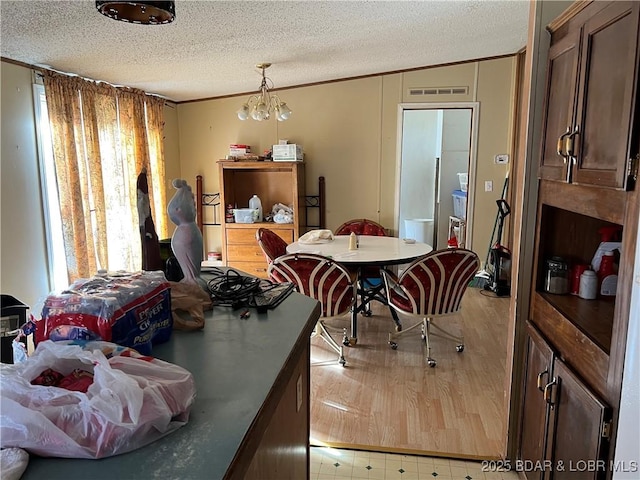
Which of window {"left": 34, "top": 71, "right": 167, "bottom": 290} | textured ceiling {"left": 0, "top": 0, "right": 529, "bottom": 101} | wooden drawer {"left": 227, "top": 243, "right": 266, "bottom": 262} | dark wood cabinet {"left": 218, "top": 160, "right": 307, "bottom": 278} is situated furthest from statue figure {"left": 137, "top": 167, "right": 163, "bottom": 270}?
wooden drawer {"left": 227, "top": 243, "right": 266, "bottom": 262}

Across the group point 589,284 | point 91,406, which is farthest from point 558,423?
point 91,406

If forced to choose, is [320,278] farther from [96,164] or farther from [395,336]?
[96,164]

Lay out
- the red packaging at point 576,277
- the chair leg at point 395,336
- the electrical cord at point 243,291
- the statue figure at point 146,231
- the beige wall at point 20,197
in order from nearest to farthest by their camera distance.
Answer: the statue figure at point 146,231
the electrical cord at point 243,291
the red packaging at point 576,277
the beige wall at point 20,197
the chair leg at point 395,336

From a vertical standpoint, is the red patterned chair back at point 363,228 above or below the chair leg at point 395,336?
above

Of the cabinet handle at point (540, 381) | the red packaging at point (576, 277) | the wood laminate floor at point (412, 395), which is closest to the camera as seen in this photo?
the cabinet handle at point (540, 381)

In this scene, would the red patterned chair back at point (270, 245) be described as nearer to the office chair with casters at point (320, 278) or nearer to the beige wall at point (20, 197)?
the office chair with casters at point (320, 278)

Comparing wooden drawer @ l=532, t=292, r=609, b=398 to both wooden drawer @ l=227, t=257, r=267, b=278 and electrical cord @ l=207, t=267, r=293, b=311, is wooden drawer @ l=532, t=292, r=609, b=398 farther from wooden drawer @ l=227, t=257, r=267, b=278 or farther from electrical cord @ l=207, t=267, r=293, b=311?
wooden drawer @ l=227, t=257, r=267, b=278

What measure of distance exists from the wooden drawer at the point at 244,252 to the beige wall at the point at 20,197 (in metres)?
2.32

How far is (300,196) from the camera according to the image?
18.2ft

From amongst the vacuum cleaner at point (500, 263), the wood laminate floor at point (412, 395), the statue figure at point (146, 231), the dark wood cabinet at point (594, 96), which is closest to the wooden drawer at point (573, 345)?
the dark wood cabinet at point (594, 96)

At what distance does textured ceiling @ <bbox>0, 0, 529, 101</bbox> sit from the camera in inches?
102

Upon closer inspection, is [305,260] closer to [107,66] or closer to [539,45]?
[539,45]

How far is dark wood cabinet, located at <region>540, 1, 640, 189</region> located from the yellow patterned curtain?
3.11m

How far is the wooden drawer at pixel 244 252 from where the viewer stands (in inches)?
217
